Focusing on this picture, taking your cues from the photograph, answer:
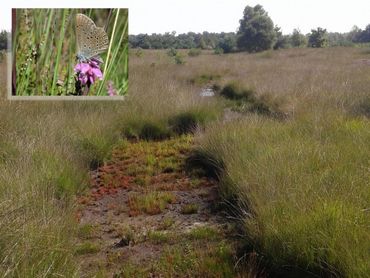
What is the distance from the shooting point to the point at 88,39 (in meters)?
6.70

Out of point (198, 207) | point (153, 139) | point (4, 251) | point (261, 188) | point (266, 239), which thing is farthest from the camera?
point (153, 139)

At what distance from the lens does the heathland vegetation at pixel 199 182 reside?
2.79 meters

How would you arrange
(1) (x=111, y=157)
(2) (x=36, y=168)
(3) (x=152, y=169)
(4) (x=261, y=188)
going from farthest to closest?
(1) (x=111, y=157) < (3) (x=152, y=169) < (2) (x=36, y=168) < (4) (x=261, y=188)

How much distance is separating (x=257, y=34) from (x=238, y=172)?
4915 centimetres

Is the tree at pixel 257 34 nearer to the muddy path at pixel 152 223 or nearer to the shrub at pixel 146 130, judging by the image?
the shrub at pixel 146 130

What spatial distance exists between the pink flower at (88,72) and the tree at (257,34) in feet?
153

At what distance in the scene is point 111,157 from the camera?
6.68 metres

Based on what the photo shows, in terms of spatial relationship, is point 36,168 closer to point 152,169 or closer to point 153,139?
point 152,169

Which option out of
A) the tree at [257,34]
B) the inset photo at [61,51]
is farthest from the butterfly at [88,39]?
the tree at [257,34]

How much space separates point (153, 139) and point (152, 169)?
198 cm

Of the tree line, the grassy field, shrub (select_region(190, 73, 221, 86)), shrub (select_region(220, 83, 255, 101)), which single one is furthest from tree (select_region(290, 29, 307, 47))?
the grassy field

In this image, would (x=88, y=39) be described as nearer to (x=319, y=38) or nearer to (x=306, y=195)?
(x=306, y=195)

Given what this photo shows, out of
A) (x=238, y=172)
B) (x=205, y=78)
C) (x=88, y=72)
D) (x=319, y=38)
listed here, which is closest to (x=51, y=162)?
(x=238, y=172)

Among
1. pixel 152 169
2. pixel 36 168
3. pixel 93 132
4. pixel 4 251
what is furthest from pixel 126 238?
pixel 93 132
